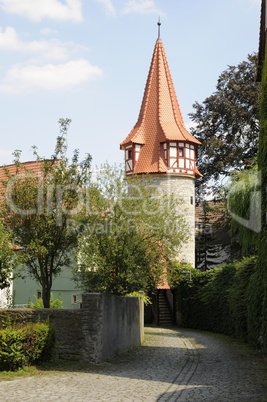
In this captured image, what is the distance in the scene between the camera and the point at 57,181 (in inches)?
748

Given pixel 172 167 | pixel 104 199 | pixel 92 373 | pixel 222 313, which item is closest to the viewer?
pixel 92 373

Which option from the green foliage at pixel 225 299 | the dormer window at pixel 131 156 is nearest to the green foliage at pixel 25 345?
the green foliage at pixel 225 299

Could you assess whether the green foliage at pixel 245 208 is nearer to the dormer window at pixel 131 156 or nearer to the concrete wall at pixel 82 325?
the concrete wall at pixel 82 325

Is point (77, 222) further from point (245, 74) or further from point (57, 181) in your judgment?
point (245, 74)

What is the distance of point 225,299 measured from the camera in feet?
90.0

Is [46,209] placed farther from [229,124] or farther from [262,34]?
[229,124]

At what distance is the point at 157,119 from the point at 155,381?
106 feet

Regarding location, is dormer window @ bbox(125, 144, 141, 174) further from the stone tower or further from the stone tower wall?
the stone tower wall

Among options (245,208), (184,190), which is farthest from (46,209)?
(184,190)

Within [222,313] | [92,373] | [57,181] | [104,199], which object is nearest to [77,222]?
[57,181]

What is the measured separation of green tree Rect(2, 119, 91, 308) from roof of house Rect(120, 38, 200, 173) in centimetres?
2244

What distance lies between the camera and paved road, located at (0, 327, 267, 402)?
10.1 metres

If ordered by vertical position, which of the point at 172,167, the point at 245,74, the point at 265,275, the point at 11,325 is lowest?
the point at 11,325

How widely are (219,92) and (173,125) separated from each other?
377cm
